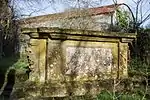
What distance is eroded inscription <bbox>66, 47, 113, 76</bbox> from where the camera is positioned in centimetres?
962

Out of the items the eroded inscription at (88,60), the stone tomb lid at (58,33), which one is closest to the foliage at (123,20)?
the eroded inscription at (88,60)

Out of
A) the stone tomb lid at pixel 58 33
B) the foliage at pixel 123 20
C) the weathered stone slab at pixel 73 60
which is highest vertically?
the foliage at pixel 123 20

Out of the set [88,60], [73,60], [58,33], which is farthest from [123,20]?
[58,33]

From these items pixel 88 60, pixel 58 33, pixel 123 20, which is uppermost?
pixel 123 20

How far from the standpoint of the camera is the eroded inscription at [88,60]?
9.62 meters

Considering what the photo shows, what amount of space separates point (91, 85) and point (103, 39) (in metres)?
1.49

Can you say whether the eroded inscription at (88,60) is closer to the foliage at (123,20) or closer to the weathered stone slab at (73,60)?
the weathered stone slab at (73,60)

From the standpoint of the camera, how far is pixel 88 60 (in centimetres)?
1001

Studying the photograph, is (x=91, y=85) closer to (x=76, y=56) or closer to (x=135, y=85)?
(x=76, y=56)

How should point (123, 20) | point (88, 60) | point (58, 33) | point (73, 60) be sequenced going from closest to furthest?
point (58, 33), point (73, 60), point (88, 60), point (123, 20)

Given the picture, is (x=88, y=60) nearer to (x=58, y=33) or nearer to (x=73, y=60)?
(x=73, y=60)

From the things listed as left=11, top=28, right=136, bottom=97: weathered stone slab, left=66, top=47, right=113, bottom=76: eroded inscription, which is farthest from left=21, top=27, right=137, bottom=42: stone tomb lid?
left=66, top=47, right=113, bottom=76: eroded inscription

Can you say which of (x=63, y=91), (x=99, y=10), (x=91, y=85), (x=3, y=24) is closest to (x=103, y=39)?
(x=91, y=85)

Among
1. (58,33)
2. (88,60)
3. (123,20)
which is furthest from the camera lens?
(123,20)
